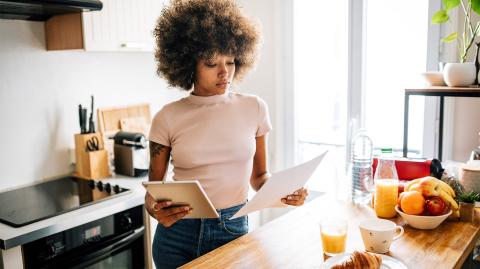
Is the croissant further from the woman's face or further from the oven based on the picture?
the oven

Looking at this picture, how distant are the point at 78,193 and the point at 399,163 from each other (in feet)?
4.74

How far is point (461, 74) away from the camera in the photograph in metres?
1.89

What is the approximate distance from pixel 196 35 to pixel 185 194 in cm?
57

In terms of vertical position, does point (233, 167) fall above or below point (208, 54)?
below

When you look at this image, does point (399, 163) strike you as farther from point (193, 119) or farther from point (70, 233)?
point (70, 233)

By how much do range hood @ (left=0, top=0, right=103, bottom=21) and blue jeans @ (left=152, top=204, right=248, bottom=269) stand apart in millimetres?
1033

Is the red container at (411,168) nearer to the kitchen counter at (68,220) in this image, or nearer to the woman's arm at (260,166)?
the woman's arm at (260,166)

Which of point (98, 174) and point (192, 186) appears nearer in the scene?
point (192, 186)

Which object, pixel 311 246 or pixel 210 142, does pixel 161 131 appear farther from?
pixel 311 246

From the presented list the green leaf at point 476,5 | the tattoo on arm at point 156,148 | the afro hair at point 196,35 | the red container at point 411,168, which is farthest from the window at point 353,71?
the tattoo on arm at point 156,148

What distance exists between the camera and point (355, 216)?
1523 millimetres

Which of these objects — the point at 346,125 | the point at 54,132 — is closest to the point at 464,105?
the point at 346,125

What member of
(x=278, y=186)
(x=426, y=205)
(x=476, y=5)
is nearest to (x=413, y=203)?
(x=426, y=205)

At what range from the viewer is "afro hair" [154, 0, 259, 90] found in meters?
1.50
